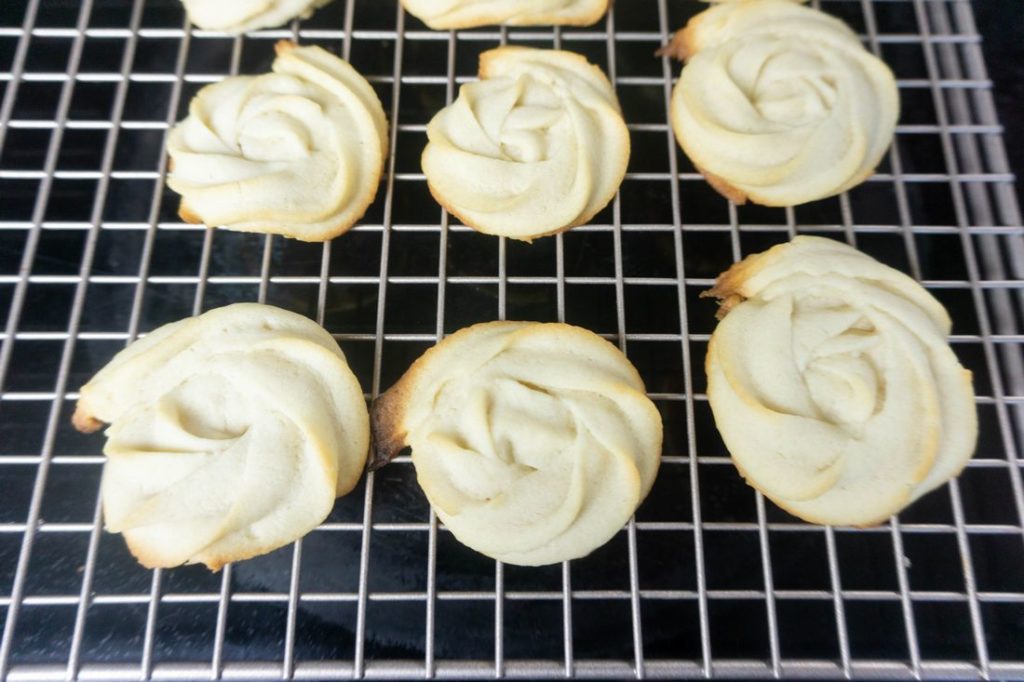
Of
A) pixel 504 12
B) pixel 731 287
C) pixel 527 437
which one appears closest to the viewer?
pixel 527 437

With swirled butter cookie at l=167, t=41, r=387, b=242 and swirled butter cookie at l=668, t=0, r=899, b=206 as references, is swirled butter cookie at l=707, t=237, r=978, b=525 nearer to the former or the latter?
swirled butter cookie at l=668, t=0, r=899, b=206

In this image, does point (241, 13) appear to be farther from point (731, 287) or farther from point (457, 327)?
point (731, 287)

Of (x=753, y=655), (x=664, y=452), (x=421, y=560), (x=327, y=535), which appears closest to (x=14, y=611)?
(x=327, y=535)

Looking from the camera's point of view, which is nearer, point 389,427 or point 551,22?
point 389,427

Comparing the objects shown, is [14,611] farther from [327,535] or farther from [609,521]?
[609,521]

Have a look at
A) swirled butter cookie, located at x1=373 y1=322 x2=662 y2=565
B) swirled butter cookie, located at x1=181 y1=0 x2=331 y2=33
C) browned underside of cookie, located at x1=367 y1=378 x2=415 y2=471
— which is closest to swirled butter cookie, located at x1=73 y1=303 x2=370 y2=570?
browned underside of cookie, located at x1=367 y1=378 x2=415 y2=471

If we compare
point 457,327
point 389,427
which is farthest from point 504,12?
point 389,427

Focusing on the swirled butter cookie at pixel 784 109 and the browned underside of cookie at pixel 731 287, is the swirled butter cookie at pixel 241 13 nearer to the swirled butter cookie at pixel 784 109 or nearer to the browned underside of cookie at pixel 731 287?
the swirled butter cookie at pixel 784 109
